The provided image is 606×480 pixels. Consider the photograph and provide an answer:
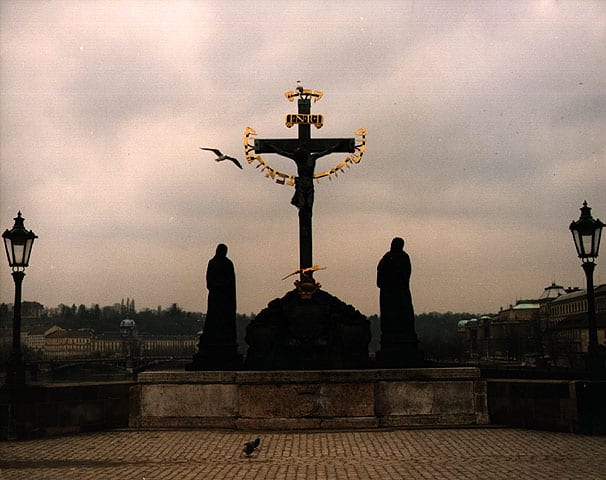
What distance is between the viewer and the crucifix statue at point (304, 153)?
17516 mm

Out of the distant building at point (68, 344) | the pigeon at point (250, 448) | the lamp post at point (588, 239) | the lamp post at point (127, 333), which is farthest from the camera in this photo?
the lamp post at point (127, 333)

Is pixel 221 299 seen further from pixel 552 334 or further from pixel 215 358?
pixel 552 334

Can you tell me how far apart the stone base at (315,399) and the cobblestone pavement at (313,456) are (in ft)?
1.41

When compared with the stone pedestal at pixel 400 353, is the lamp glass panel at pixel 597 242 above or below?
above

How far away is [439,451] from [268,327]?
5.03 metres

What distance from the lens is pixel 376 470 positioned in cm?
980

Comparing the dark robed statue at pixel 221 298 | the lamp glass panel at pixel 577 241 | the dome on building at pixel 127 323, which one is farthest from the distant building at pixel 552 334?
the dark robed statue at pixel 221 298

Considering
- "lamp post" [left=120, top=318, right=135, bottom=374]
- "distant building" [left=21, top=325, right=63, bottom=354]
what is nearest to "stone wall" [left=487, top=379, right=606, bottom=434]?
"distant building" [left=21, top=325, right=63, bottom=354]

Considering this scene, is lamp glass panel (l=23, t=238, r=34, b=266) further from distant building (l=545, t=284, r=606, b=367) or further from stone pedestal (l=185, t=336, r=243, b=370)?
distant building (l=545, t=284, r=606, b=367)

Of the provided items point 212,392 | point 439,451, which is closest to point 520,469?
point 439,451

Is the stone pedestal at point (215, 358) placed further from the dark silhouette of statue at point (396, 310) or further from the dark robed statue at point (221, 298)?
the dark silhouette of statue at point (396, 310)

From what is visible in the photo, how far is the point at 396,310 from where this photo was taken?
1506 cm

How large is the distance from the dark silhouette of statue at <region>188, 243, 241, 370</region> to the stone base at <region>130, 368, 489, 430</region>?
3.28 feet

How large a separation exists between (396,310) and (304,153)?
178 inches
